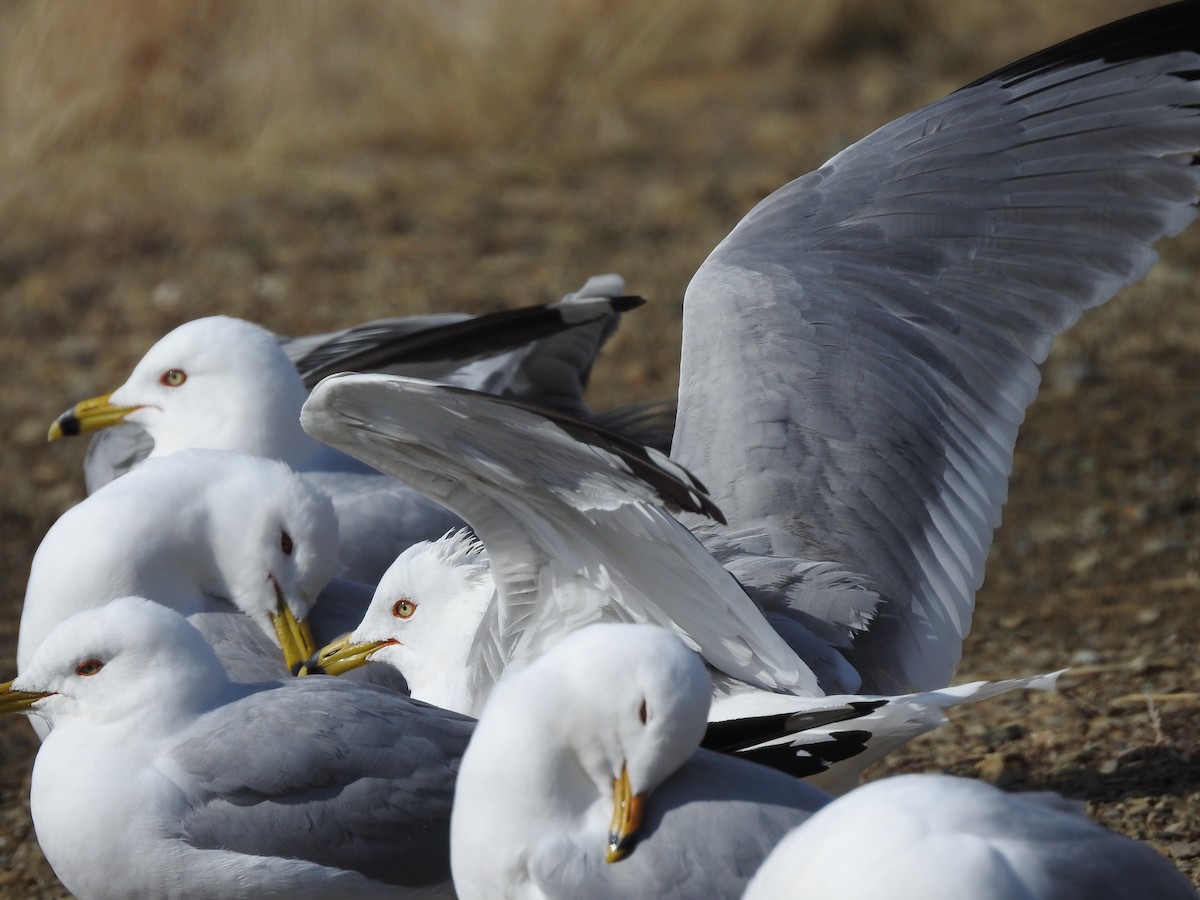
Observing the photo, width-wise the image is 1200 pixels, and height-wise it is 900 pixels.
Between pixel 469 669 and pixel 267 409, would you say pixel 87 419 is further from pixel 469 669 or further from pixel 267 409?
pixel 469 669

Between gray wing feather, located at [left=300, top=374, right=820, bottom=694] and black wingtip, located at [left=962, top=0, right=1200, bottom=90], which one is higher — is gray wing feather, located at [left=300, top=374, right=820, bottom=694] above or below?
below

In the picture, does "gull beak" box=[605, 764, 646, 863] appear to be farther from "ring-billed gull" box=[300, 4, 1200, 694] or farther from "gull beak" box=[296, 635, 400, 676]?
"gull beak" box=[296, 635, 400, 676]

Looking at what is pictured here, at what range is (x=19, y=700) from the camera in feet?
10.2

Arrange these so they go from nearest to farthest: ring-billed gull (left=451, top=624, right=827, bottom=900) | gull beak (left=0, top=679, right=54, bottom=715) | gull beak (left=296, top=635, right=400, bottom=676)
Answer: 1. ring-billed gull (left=451, top=624, right=827, bottom=900)
2. gull beak (left=0, top=679, right=54, bottom=715)
3. gull beak (left=296, top=635, right=400, bottom=676)

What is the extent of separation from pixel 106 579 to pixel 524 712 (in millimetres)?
1520

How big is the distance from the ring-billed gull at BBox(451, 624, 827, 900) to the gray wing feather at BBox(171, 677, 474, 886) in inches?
16.2

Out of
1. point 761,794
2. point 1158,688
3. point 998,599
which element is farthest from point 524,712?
point 998,599

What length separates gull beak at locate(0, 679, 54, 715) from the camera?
3.11 meters

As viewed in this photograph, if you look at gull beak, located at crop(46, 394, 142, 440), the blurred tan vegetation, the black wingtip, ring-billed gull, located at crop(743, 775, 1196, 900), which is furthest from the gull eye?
the blurred tan vegetation

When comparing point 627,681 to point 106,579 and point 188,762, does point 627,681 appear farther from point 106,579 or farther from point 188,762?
point 106,579

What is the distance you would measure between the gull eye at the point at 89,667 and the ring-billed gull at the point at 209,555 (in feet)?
2.23

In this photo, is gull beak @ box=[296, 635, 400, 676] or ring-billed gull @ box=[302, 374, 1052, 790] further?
gull beak @ box=[296, 635, 400, 676]

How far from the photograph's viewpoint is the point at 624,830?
2.58 metres

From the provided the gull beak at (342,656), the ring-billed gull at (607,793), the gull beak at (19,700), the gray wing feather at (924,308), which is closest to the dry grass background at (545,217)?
the gray wing feather at (924,308)
